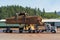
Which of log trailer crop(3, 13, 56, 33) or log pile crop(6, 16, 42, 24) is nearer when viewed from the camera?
log trailer crop(3, 13, 56, 33)

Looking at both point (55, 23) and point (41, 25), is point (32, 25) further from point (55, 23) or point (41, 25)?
point (55, 23)

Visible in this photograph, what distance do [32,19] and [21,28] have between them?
11.0ft

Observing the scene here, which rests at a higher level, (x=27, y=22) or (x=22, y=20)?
(x=22, y=20)

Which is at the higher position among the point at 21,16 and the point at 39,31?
the point at 21,16

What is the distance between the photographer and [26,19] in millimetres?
55094

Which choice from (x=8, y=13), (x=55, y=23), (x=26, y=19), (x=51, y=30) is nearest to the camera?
(x=51, y=30)

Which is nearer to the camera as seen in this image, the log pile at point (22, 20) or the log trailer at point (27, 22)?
the log trailer at point (27, 22)

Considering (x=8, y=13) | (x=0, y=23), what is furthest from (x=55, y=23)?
(x=8, y=13)

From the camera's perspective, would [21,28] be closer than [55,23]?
Yes

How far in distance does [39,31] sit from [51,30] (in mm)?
2703

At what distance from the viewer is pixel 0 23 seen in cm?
8625

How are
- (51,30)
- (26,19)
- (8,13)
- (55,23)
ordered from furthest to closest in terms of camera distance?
(8,13)
(55,23)
(26,19)
(51,30)

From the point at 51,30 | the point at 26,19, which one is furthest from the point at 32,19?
the point at 51,30

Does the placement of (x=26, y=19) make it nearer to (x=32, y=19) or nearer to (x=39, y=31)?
(x=32, y=19)
